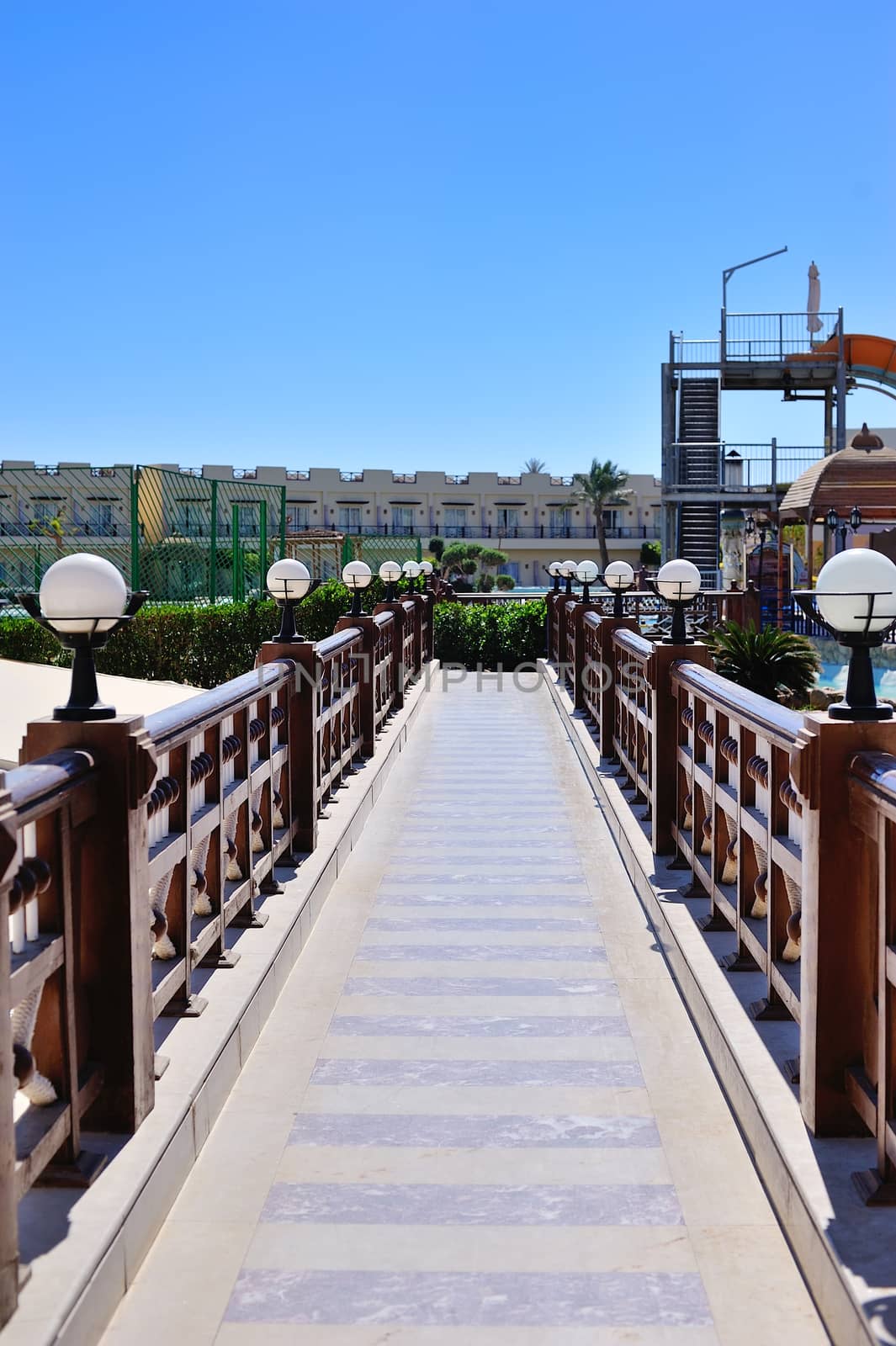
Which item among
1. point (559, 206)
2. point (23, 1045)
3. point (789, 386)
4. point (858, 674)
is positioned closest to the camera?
point (23, 1045)

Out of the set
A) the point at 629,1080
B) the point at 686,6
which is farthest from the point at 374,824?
the point at 686,6

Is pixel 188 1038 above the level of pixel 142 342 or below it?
below

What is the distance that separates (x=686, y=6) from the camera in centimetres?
1241

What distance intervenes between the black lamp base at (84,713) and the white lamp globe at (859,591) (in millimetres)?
1721

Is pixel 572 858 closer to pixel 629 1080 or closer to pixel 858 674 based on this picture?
pixel 629 1080

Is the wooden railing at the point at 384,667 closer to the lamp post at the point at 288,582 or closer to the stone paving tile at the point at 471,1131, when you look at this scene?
the lamp post at the point at 288,582

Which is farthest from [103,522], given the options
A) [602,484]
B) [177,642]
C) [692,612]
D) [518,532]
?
[518,532]

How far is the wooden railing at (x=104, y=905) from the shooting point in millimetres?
2293

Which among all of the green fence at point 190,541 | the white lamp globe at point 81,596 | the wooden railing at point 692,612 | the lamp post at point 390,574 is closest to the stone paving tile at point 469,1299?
the white lamp globe at point 81,596

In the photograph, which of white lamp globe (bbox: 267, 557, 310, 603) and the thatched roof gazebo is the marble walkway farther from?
the thatched roof gazebo

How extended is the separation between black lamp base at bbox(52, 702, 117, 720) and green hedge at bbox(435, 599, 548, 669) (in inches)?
624

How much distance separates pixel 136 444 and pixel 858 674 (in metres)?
62.0

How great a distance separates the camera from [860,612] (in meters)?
2.84

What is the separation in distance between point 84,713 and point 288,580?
331 centimetres
